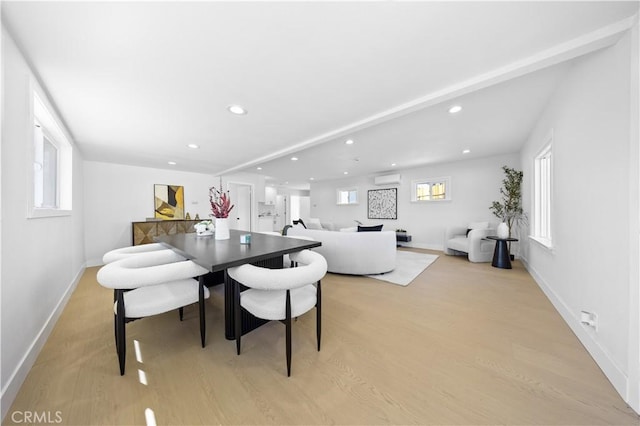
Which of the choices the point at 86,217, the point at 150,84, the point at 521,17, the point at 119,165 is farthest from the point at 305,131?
the point at 86,217

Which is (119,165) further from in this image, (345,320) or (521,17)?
(521,17)

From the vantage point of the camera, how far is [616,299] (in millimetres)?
1342

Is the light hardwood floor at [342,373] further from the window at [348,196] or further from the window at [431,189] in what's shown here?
the window at [348,196]

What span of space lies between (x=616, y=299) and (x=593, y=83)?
1.55 metres

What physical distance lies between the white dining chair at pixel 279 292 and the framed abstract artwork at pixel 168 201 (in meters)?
5.17

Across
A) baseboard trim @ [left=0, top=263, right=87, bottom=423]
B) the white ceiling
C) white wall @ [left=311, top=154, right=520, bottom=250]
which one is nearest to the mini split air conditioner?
white wall @ [left=311, top=154, right=520, bottom=250]

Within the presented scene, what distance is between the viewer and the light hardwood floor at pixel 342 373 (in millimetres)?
1157

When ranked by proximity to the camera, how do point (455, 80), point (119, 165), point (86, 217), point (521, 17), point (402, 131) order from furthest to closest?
1. point (119, 165)
2. point (86, 217)
3. point (402, 131)
4. point (455, 80)
5. point (521, 17)

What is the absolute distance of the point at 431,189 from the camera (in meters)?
5.83

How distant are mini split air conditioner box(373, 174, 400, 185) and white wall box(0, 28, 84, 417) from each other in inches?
248

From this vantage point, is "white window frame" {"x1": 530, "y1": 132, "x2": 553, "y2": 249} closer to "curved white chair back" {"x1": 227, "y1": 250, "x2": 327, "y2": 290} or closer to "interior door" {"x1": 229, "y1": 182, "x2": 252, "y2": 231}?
"curved white chair back" {"x1": 227, "y1": 250, "x2": 327, "y2": 290}

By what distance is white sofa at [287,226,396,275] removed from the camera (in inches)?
135

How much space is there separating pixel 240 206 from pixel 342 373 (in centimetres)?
646

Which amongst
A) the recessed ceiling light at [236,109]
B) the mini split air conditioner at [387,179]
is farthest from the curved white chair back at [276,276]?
the mini split air conditioner at [387,179]
